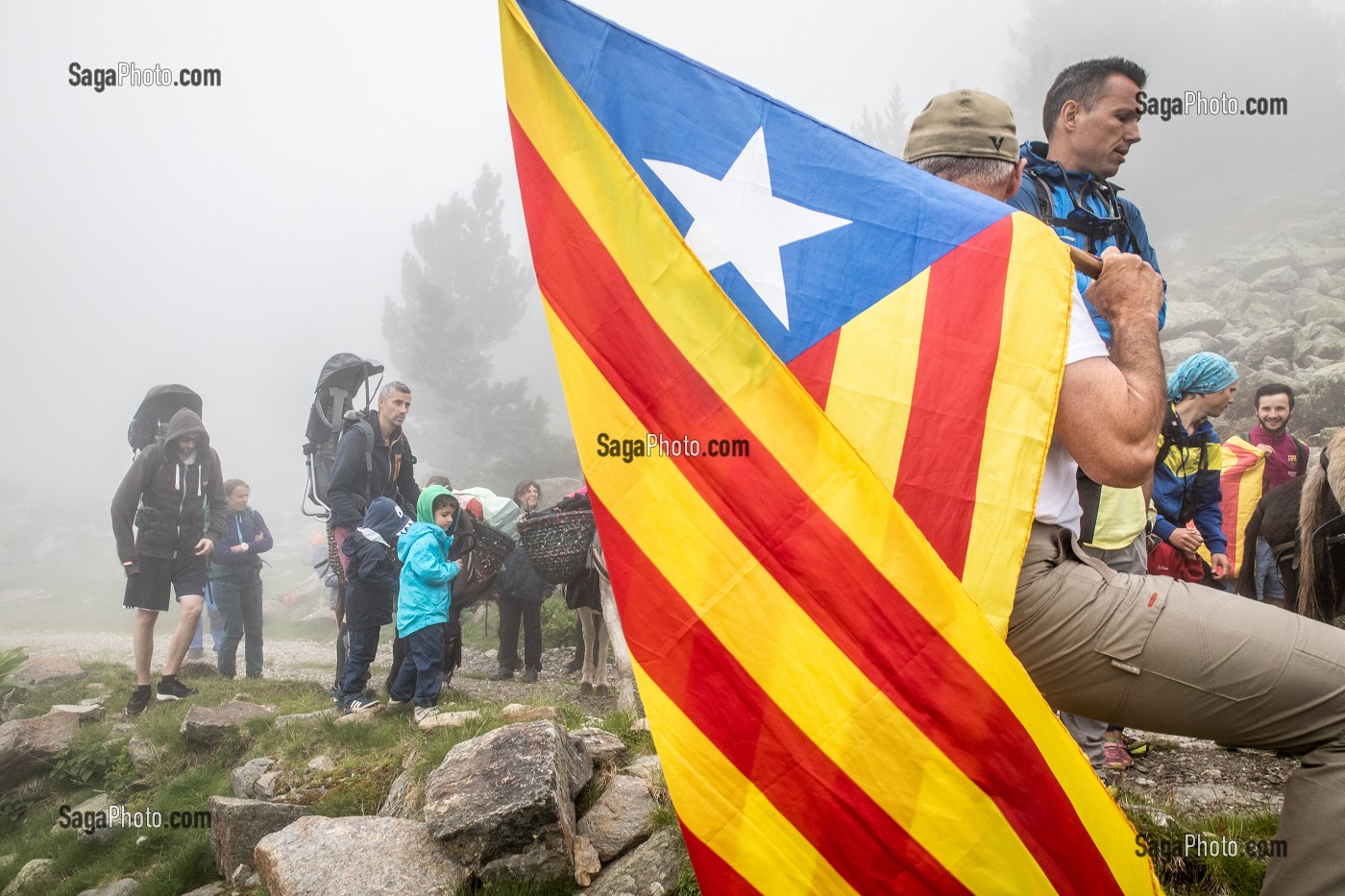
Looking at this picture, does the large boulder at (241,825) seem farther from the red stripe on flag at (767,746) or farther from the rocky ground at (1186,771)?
the red stripe on flag at (767,746)

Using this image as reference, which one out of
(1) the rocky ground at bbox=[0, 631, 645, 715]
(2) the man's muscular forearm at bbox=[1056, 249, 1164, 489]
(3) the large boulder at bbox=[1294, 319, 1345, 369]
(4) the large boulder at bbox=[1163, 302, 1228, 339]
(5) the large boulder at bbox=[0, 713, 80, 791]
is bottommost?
(1) the rocky ground at bbox=[0, 631, 645, 715]

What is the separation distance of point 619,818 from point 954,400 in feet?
10.3

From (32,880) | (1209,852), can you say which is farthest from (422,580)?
(1209,852)

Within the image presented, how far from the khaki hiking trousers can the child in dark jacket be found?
6461mm

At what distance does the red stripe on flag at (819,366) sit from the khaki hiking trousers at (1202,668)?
2.08ft

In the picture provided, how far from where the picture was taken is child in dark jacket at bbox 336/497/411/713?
7219 millimetres

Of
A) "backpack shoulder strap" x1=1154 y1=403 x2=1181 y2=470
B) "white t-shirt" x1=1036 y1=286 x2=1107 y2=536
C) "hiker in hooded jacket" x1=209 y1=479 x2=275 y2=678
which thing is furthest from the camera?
"hiker in hooded jacket" x1=209 y1=479 x2=275 y2=678

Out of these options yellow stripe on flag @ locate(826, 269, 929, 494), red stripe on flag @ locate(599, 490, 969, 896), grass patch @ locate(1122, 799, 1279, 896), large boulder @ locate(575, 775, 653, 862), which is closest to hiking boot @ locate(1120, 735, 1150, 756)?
grass patch @ locate(1122, 799, 1279, 896)

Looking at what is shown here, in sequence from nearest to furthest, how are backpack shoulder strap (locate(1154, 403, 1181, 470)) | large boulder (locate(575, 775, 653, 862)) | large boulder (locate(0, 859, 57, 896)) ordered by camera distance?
large boulder (locate(575, 775, 653, 862))
backpack shoulder strap (locate(1154, 403, 1181, 470))
large boulder (locate(0, 859, 57, 896))

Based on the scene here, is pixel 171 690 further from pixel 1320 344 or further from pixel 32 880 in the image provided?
pixel 1320 344

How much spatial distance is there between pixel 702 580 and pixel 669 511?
196 mm

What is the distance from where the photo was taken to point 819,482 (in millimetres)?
1895

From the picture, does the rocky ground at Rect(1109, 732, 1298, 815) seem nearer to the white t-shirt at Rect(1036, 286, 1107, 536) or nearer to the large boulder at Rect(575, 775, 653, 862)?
the large boulder at Rect(575, 775, 653, 862)

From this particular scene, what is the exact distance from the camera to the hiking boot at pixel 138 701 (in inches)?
336
